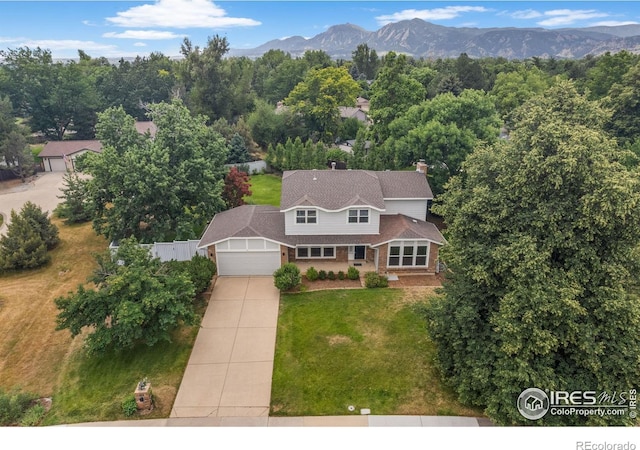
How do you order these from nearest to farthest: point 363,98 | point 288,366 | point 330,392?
1. point 330,392
2. point 288,366
3. point 363,98

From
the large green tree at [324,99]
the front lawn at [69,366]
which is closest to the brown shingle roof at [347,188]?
the front lawn at [69,366]

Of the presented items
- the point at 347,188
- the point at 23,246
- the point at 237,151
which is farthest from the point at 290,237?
the point at 237,151

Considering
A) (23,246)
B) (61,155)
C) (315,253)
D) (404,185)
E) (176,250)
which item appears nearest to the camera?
(176,250)

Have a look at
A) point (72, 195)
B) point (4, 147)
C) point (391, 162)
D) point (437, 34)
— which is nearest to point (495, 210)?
point (391, 162)

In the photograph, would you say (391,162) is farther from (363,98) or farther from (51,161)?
(363,98)

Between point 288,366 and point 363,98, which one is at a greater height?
point 363,98

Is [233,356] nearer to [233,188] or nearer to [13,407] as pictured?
[13,407]

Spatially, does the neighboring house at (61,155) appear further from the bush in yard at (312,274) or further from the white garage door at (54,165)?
the bush in yard at (312,274)
